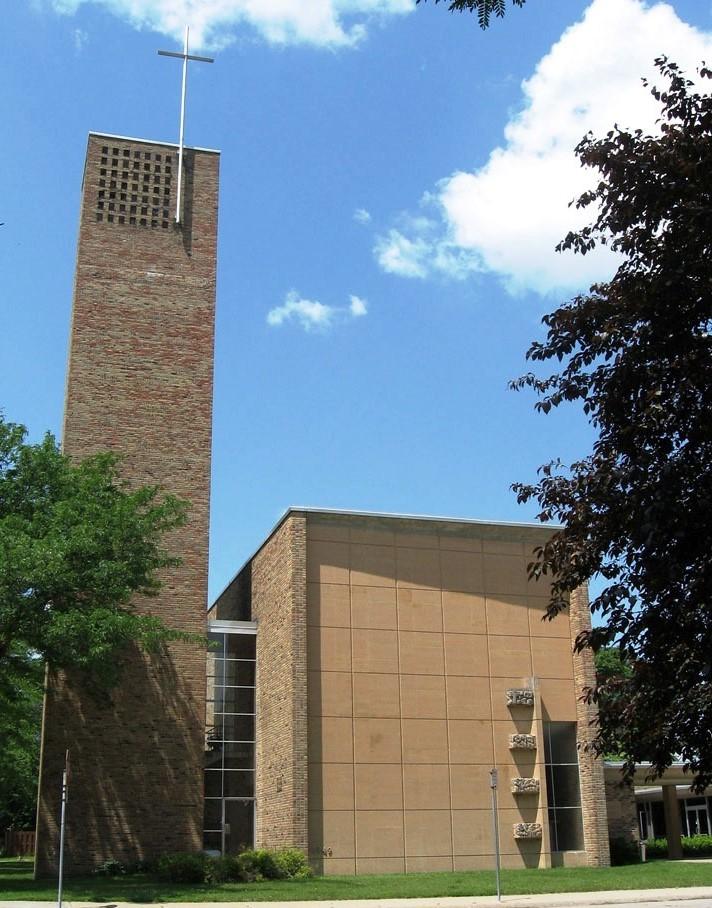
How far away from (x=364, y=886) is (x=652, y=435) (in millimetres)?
20706

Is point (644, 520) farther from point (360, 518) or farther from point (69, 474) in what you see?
point (360, 518)

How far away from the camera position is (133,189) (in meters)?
36.8

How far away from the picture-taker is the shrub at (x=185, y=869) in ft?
86.9

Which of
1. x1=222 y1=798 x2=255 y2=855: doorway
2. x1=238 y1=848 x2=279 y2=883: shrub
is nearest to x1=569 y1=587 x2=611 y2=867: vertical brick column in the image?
x1=238 y1=848 x2=279 y2=883: shrub

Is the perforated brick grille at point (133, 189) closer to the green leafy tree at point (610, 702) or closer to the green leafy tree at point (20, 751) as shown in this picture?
the green leafy tree at point (20, 751)

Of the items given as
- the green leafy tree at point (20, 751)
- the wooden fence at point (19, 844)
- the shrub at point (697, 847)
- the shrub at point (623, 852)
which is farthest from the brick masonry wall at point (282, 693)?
the wooden fence at point (19, 844)

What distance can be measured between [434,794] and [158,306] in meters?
19.0

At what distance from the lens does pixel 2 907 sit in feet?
66.5

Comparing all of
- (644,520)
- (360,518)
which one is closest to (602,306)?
(644,520)

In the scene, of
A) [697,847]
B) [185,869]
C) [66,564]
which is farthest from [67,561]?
[697,847]

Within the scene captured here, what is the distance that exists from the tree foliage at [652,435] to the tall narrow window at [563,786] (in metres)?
25.3

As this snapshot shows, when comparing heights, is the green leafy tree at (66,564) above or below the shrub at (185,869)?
above

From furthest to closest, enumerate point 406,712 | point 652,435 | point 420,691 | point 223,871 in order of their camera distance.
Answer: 1. point 420,691
2. point 406,712
3. point 223,871
4. point 652,435

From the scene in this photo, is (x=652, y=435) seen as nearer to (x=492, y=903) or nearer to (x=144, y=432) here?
(x=492, y=903)
